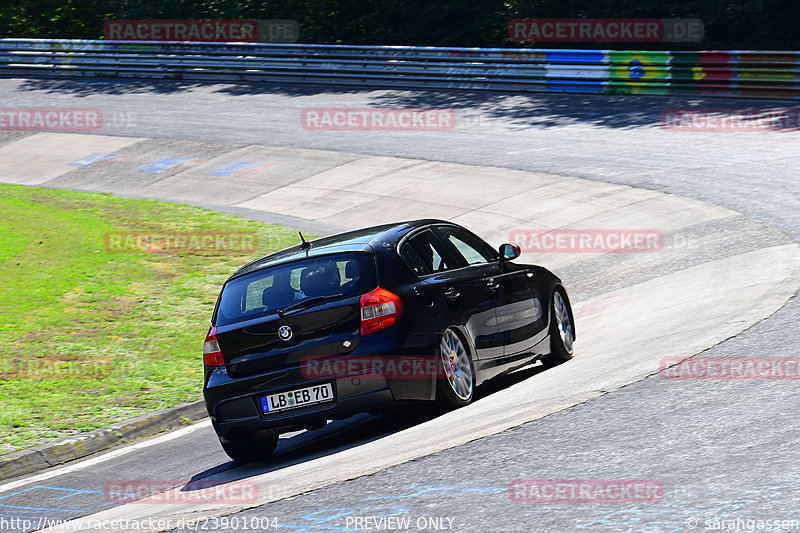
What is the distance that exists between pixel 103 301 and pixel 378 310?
7.00 m

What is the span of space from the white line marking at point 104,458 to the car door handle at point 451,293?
284cm

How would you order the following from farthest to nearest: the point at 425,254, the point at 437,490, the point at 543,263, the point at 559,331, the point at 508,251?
the point at 543,263 < the point at 559,331 < the point at 508,251 < the point at 425,254 < the point at 437,490

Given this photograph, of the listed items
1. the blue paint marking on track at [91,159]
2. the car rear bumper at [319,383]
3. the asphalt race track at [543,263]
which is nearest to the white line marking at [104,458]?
the asphalt race track at [543,263]

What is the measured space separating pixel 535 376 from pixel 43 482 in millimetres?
4104

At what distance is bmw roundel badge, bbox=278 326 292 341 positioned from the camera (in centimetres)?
769

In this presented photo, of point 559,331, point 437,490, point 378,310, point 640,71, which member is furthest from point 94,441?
point 640,71

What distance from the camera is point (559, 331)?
975cm

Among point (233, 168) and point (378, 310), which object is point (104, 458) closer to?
point (378, 310)

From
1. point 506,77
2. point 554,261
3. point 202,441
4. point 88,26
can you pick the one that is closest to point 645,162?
point 554,261

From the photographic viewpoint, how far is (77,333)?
12.4 metres

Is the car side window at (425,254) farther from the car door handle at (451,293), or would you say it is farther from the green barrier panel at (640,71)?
the green barrier panel at (640,71)

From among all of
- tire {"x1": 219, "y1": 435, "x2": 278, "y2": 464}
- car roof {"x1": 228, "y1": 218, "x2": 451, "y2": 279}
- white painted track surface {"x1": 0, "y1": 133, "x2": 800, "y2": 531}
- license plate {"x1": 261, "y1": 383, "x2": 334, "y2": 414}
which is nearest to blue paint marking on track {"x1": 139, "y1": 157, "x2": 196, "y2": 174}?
white painted track surface {"x1": 0, "y1": 133, "x2": 800, "y2": 531}

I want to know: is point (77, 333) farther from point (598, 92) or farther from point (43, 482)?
point (598, 92)

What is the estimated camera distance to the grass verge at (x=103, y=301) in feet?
33.6
